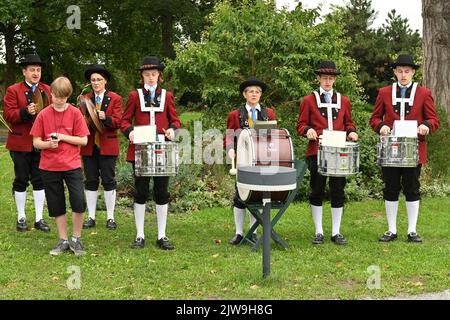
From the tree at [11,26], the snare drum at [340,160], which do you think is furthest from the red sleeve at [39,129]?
the tree at [11,26]

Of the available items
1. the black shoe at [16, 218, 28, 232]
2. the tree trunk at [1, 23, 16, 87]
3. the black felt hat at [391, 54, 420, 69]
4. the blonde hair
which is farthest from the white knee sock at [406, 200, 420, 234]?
the tree trunk at [1, 23, 16, 87]

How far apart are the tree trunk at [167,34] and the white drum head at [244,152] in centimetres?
2242

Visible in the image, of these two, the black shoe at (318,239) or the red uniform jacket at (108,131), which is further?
the red uniform jacket at (108,131)

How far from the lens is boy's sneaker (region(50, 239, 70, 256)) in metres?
7.21

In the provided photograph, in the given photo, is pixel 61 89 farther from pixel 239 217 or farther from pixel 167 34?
pixel 167 34

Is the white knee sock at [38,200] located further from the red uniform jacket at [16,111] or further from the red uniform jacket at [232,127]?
the red uniform jacket at [232,127]

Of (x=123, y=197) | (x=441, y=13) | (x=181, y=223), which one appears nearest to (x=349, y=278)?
(x=181, y=223)

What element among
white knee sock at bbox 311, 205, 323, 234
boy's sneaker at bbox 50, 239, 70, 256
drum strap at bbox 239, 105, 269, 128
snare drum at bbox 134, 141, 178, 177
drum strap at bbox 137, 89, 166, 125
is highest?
drum strap at bbox 137, 89, 166, 125

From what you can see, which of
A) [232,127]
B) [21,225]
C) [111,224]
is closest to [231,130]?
[232,127]

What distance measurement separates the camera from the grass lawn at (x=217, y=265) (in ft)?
19.4

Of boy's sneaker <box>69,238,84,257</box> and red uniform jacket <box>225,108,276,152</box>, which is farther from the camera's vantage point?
red uniform jacket <box>225,108,276,152</box>

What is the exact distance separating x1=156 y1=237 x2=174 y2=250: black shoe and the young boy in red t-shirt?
0.90m

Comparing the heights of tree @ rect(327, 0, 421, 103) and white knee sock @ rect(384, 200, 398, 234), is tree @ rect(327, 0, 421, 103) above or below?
above

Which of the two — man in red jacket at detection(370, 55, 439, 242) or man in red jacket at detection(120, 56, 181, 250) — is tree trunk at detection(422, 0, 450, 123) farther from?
man in red jacket at detection(120, 56, 181, 250)
